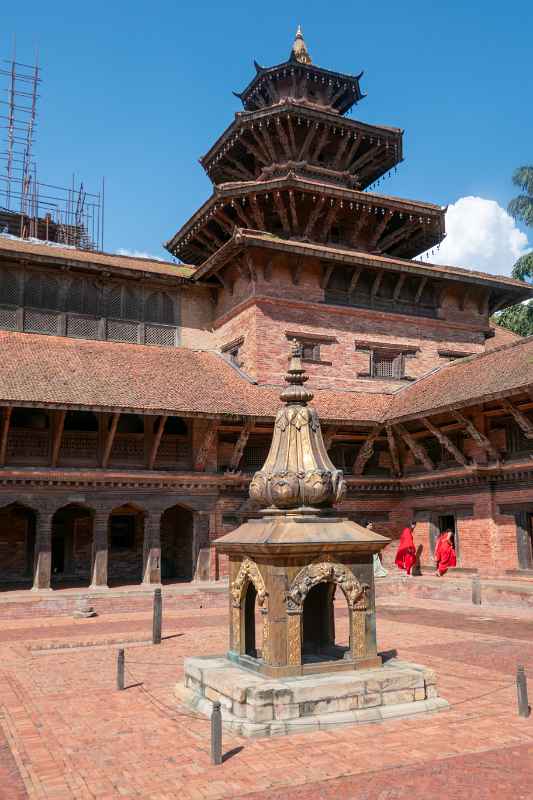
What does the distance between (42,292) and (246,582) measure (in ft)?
59.5

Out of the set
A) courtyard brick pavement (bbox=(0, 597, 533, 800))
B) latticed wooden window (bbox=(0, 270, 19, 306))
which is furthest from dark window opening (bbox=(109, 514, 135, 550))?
courtyard brick pavement (bbox=(0, 597, 533, 800))

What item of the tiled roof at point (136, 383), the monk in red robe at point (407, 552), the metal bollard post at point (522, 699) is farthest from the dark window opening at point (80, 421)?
the metal bollard post at point (522, 699)

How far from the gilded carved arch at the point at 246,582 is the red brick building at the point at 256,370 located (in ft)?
35.0

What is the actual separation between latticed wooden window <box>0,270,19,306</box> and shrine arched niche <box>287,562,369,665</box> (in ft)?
59.2

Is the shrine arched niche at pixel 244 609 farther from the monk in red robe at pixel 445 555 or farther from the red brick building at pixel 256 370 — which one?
the monk in red robe at pixel 445 555

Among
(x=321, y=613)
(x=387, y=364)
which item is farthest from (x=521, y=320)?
(x=321, y=613)

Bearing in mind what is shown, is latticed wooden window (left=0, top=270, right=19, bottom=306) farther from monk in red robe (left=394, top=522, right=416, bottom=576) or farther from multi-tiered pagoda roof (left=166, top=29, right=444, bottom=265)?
monk in red robe (left=394, top=522, right=416, bottom=576)

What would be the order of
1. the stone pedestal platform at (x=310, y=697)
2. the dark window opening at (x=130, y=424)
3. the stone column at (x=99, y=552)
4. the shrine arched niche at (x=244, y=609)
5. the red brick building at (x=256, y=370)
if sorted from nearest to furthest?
the stone pedestal platform at (x=310, y=697)
the shrine arched niche at (x=244, y=609)
the stone column at (x=99, y=552)
the red brick building at (x=256, y=370)
the dark window opening at (x=130, y=424)

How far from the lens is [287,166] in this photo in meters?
Result: 28.5

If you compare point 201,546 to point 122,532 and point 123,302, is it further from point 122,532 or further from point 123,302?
point 123,302

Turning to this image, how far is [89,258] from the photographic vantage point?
85.7 ft

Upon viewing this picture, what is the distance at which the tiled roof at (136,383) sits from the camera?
19016mm

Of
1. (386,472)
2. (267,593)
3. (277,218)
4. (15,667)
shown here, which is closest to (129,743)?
(267,593)

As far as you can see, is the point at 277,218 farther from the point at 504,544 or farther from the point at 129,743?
the point at 129,743
